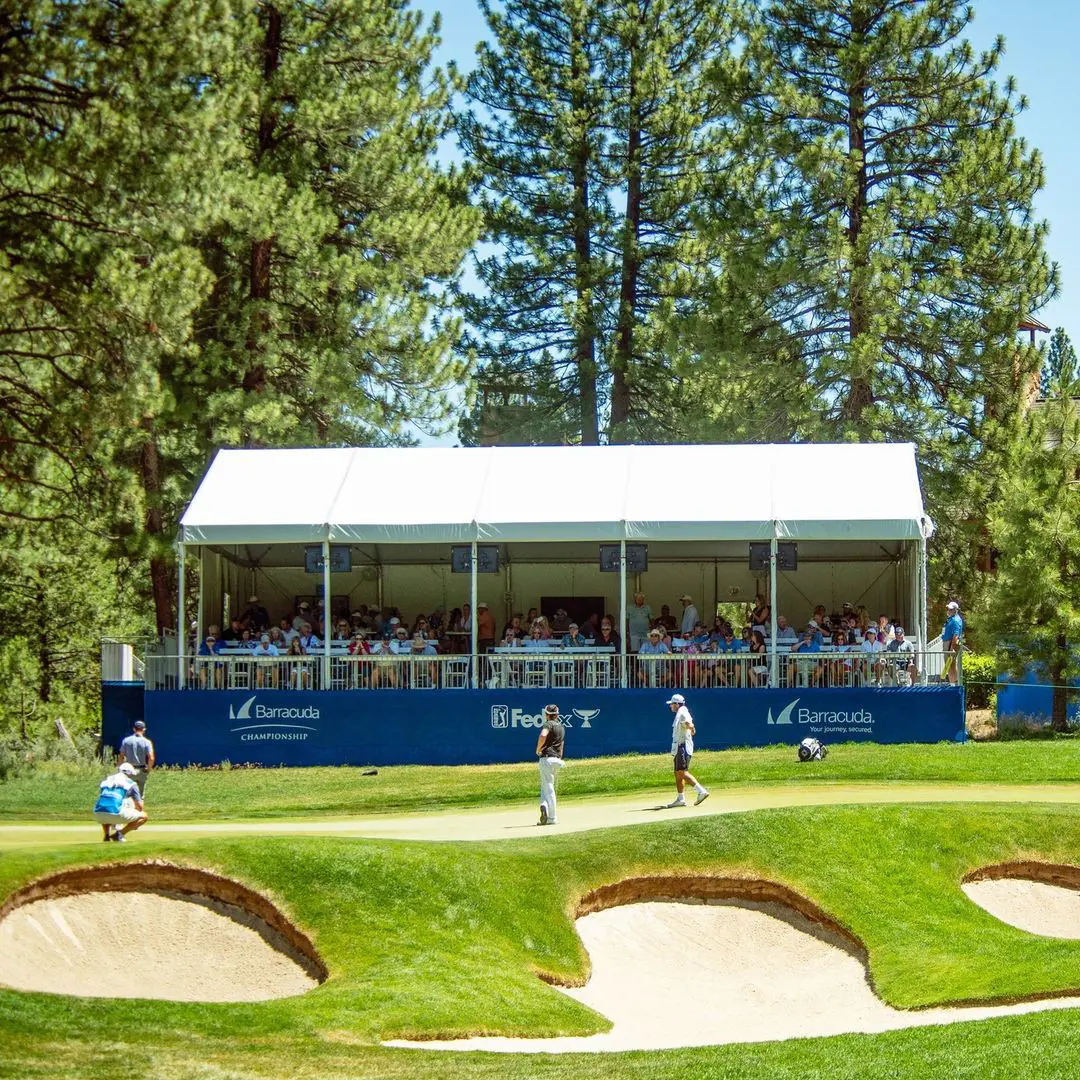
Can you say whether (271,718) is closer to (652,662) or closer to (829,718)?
(652,662)

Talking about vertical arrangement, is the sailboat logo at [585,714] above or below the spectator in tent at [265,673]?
below

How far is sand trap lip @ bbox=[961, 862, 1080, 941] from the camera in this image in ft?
67.4

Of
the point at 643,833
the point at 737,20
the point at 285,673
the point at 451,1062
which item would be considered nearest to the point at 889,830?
the point at 643,833

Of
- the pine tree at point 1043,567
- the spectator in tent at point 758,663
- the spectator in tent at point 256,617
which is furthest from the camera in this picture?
the spectator in tent at point 256,617

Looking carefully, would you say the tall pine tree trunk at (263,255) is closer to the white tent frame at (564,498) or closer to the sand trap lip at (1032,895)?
the white tent frame at (564,498)

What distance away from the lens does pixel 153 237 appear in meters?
25.7

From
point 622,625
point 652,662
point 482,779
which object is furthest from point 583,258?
point 482,779

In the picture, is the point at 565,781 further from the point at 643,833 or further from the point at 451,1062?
the point at 451,1062

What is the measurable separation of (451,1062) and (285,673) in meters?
18.5

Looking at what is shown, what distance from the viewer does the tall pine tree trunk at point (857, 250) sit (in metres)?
42.4

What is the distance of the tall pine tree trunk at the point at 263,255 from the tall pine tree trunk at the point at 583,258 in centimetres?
1153

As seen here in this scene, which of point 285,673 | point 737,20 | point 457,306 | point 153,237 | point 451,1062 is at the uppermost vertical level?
point 737,20

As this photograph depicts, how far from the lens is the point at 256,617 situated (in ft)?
114

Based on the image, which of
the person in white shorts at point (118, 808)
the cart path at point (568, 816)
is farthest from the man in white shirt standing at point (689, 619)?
the person in white shorts at point (118, 808)
